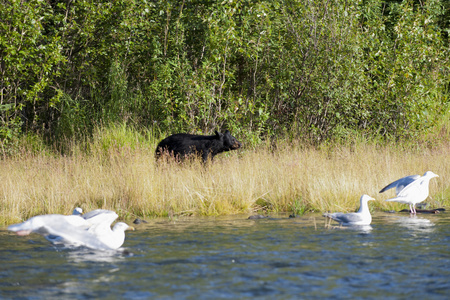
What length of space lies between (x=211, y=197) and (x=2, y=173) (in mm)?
4423

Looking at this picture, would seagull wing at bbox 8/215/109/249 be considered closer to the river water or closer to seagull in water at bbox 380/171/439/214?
the river water

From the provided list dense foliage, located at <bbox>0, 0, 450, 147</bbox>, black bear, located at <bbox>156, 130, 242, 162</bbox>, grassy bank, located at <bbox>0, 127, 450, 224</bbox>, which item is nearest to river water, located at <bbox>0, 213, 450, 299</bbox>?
grassy bank, located at <bbox>0, 127, 450, 224</bbox>

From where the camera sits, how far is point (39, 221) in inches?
259

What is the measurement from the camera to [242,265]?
22.2 ft

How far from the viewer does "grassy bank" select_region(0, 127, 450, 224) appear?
11.3 meters

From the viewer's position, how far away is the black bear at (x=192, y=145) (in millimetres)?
14454

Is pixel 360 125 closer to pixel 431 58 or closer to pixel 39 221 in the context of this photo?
pixel 431 58

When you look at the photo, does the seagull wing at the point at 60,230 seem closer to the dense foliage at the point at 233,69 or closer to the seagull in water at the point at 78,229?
the seagull in water at the point at 78,229

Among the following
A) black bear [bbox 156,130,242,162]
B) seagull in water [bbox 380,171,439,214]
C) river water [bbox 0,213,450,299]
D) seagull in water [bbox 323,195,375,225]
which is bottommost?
river water [bbox 0,213,450,299]

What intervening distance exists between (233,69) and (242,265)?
39.8 feet

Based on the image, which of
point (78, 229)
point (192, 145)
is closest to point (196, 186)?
point (192, 145)

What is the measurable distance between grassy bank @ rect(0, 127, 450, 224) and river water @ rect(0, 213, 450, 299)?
5.98 feet

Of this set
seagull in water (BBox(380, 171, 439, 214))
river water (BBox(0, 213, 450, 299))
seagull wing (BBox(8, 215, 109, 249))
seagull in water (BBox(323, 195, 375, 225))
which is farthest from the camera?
seagull in water (BBox(380, 171, 439, 214))

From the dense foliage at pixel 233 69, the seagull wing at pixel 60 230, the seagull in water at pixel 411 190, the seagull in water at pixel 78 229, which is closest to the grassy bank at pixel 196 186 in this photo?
the seagull in water at pixel 411 190
